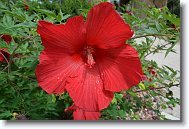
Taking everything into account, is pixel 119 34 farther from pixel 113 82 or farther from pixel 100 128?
pixel 100 128

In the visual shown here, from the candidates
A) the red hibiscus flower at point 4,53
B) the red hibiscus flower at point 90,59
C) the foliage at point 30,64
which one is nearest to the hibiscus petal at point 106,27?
the red hibiscus flower at point 90,59

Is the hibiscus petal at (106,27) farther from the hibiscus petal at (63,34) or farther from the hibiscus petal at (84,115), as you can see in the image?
the hibiscus petal at (84,115)

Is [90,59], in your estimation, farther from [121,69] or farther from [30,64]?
[30,64]

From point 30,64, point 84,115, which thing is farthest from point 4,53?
point 84,115

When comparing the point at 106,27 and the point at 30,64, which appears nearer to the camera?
the point at 106,27

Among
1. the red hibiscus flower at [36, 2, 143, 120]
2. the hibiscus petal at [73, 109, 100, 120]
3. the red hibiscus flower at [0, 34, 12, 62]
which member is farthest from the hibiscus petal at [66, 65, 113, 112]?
the red hibiscus flower at [0, 34, 12, 62]

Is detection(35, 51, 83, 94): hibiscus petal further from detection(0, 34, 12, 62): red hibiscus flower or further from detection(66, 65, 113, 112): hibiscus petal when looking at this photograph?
detection(0, 34, 12, 62): red hibiscus flower
